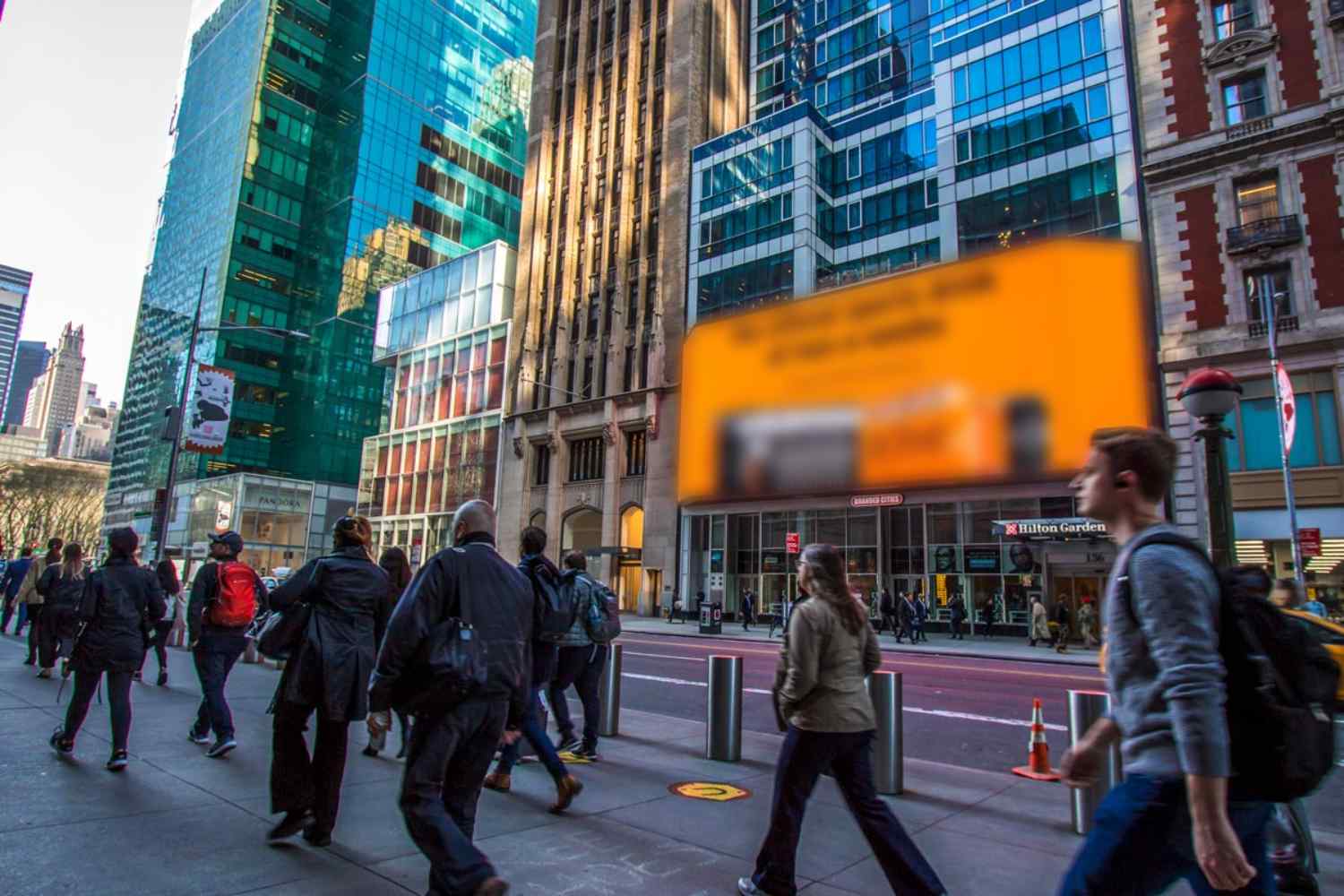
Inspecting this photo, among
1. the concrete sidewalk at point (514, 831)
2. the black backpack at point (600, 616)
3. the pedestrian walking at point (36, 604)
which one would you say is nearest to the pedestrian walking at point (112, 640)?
Answer: the concrete sidewalk at point (514, 831)

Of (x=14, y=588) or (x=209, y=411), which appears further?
(x=14, y=588)

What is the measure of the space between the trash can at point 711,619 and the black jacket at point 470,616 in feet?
90.0

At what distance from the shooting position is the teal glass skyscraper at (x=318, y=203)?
7781 cm

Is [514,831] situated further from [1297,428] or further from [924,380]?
[924,380]

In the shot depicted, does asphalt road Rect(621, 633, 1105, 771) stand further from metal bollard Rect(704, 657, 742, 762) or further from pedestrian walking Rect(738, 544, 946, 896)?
pedestrian walking Rect(738, 544, 946, 896)

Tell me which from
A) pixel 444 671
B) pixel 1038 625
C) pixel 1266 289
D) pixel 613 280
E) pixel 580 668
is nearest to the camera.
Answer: pixel 444 671

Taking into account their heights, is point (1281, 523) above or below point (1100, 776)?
above

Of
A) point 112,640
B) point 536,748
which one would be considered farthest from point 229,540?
point 536,748

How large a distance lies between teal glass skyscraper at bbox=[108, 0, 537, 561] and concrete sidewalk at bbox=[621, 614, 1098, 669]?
179 feet

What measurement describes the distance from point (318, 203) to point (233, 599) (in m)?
87.9

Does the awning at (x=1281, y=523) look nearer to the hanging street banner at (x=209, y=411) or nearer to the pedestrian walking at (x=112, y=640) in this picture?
the pedestrian walking at (x=112, y=640)

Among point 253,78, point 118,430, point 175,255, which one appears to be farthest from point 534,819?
point 118,430

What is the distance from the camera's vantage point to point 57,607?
1166cm

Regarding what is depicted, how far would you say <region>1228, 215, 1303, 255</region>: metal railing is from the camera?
26.2 meters
